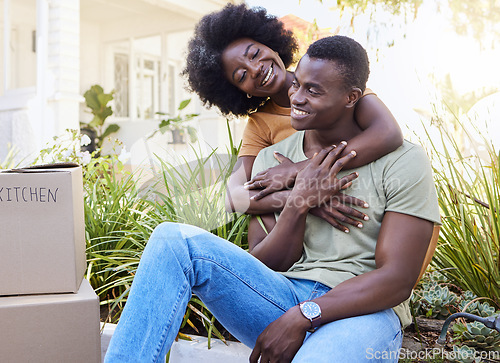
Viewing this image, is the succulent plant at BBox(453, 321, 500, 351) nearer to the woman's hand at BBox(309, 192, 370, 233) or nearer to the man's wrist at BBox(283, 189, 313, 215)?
the woman's hand at BBox(309, 192, 370, 233)

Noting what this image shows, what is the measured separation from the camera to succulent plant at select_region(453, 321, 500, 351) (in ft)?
6.07

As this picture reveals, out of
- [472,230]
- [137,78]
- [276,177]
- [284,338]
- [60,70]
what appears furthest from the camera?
[137,78]

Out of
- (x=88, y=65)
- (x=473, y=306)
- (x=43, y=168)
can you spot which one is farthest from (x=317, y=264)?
(x=88, y=65)

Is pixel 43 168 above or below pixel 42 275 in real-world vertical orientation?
above

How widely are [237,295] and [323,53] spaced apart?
86 centimetres

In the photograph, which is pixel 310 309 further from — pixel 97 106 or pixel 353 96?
pixel 97 106

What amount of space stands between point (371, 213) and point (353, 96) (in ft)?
1.40

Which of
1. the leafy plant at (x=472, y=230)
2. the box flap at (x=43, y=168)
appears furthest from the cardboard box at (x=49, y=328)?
the leafy plant at (x=472, y=230)

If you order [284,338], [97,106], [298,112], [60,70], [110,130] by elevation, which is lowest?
[284,338]

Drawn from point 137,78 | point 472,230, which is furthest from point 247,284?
point 137,78

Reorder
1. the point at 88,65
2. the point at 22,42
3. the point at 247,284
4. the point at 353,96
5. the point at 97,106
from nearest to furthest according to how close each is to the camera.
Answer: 1. the point at 247,284
2. the point at 353,96
3. the point at 22,42
4. the point at 97,106
5. the point at 88,65

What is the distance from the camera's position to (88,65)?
9.59 meters

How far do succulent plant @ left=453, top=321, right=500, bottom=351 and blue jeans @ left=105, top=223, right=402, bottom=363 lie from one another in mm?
475

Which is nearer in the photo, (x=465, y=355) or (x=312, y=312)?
(x=312, y=312)
